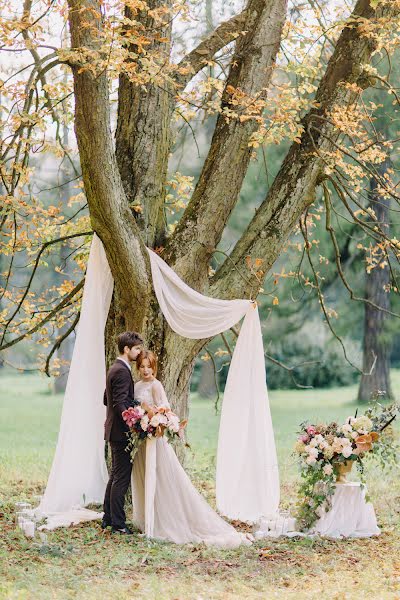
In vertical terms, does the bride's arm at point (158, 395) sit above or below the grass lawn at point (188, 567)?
above

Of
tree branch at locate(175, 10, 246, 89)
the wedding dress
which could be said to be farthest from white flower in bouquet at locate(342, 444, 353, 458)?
tree branch at locate(175, 10, 246, 89)

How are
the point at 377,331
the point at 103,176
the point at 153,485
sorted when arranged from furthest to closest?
the point at 377,331, the point at 103,176, the point at 153,485

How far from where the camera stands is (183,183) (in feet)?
30.9

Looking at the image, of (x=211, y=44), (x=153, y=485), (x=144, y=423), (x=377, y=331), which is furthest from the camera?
(x=377, y=331)

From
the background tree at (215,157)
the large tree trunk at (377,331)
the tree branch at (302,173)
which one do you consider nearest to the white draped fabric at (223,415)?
the background tree at (215,157)

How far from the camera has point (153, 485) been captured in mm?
6957

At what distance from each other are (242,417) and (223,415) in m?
0.18

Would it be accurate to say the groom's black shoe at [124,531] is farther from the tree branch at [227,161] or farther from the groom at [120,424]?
the tree branch at [227,161]

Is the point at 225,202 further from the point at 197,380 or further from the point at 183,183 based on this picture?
the point at 197,380

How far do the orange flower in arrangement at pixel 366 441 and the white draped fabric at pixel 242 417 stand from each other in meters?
1.10

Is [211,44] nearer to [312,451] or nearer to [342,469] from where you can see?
[312,451]

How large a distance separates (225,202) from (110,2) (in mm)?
2120

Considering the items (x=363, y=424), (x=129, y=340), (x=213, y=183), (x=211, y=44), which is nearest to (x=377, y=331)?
(x=211, y=44)

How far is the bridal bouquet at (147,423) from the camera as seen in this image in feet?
22.5
